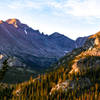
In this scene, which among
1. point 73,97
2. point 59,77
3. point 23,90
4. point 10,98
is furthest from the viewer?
point 59,77

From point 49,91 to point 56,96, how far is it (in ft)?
49.7

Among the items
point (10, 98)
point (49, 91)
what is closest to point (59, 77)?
point (49, 91)

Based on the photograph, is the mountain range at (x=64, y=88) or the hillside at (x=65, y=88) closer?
the hillside at (x=65, y=88)

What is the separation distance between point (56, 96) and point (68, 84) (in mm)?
19725

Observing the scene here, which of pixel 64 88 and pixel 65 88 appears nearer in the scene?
pixel 65 88

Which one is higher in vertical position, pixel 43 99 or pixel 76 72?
pixel 76 72

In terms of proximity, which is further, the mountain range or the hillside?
the mountain range

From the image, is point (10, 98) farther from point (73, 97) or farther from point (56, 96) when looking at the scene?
point (73, 97)

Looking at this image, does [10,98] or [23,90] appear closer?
[10,98]

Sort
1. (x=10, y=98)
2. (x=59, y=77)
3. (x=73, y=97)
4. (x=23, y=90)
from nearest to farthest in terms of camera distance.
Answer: (x=73, y=97)
(x=10, y=98)
(x=23, y=90)
(x=59, y=77)

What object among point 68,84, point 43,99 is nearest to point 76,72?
point 68,84

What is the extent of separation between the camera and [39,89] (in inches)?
6924

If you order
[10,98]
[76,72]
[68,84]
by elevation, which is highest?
[76,72]

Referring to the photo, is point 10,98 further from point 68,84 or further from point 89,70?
point 89,70
